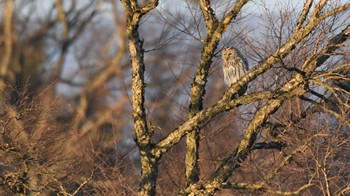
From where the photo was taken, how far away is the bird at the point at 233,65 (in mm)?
13898

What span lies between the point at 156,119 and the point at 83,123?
5284 millimetres

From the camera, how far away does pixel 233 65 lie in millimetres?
14070

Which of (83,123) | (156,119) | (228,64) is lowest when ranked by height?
(228,64)

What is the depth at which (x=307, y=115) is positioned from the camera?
11.4 meters

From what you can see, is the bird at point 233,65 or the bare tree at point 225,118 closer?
the bare tree at point 225,118

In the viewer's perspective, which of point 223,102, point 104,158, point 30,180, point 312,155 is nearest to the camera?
point 312,155

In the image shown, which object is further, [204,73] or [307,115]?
[204,73]

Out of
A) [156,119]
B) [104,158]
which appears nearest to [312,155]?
[104,158]

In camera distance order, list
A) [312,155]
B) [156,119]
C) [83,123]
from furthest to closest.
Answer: [83,123], [156,119], [312,155]

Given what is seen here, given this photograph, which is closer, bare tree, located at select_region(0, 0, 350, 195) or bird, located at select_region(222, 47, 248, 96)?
bare tree, located at select_region(0, 0, 350, 195)

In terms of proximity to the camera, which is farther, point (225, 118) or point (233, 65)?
point (225, 118)

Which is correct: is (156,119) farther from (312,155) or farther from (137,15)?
(312,155)

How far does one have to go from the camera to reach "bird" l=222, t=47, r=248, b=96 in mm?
13898

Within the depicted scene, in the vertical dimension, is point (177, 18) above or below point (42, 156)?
above
